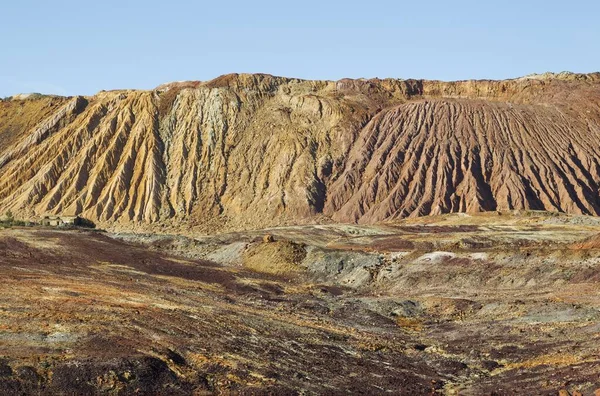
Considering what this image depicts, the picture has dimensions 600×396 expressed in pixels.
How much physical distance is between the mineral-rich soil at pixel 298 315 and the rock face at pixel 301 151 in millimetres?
23465

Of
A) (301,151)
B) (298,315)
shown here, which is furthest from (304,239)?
(298,315)

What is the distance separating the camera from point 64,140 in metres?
122

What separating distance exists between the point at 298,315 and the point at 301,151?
6727cm

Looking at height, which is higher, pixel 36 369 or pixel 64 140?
pixel 64 140

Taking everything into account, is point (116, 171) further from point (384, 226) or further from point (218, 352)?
point (218, 352)

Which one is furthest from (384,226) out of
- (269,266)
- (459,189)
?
(269,266)

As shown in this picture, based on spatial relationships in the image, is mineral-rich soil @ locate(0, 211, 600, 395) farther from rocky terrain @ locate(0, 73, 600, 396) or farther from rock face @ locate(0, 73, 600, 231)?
rock face @ locate(0, 73, 600, 231)

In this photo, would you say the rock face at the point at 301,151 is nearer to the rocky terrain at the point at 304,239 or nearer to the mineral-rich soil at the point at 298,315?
the rocky terrain at the point at 304,239

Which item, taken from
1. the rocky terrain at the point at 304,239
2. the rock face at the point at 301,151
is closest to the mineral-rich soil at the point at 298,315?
the rocky terrain at the point at 304,239

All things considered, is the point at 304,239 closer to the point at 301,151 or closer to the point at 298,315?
the point at 301,151

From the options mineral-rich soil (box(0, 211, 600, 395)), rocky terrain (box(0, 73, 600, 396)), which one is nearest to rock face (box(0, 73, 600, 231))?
rocky terrain (box(0, 73, 600, 396))

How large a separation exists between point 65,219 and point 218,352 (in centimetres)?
6598

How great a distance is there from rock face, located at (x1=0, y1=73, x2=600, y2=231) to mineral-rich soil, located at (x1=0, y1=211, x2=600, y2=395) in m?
23.5

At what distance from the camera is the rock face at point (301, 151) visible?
10762 centimetres
